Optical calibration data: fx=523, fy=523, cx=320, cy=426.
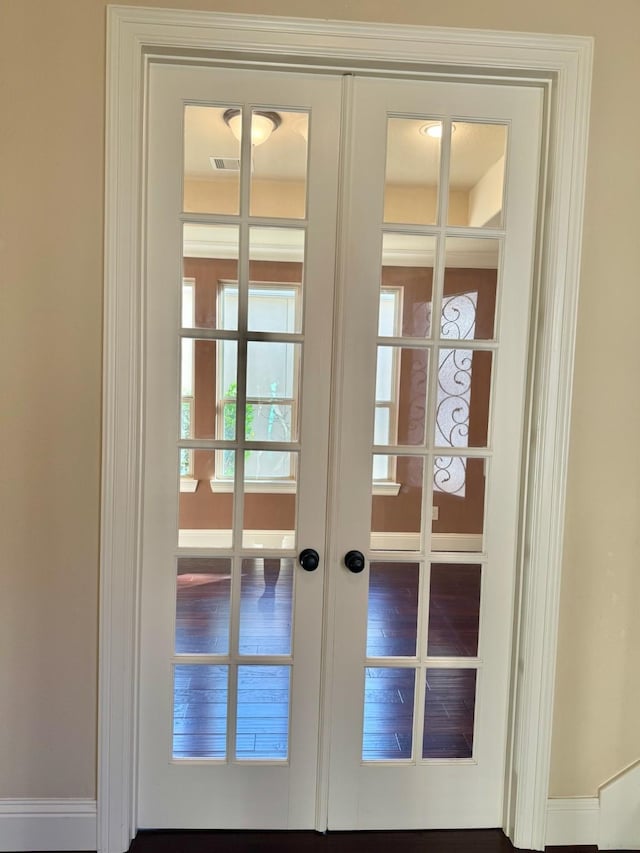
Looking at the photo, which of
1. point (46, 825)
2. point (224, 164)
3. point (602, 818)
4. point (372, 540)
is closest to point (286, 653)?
point (372, 540)

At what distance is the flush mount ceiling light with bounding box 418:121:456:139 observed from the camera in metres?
1.57

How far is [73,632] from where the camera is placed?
5.07 ft

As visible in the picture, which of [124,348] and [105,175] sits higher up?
[105,175]

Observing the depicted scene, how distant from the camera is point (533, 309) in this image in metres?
1.59

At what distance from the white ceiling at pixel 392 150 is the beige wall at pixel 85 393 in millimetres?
252

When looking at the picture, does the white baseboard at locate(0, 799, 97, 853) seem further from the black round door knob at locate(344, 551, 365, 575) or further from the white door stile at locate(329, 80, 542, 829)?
the black round door knob at locate(344, 551, 365, 575)

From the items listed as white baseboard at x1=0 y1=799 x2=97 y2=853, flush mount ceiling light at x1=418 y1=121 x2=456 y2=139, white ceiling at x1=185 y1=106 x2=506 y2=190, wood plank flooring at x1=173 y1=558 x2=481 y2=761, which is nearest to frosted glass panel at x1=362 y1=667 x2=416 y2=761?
wood plank flooring at x1=173 y1=558 x2=481 y2=761

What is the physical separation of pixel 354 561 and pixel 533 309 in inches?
37.1

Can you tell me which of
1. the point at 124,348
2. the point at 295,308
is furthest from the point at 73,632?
the point at 295,308

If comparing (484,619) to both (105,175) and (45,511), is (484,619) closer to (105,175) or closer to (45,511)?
(45,511)

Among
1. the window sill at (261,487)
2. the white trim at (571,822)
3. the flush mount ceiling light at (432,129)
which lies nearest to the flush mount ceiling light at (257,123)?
the flush mount ceiling light at (432,129)

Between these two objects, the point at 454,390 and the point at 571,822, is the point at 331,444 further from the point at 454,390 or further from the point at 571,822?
the point at 571,822

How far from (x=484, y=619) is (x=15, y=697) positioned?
144 cm

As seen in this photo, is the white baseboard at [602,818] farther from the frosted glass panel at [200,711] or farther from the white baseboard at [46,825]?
the white baseboard at [46,825]
